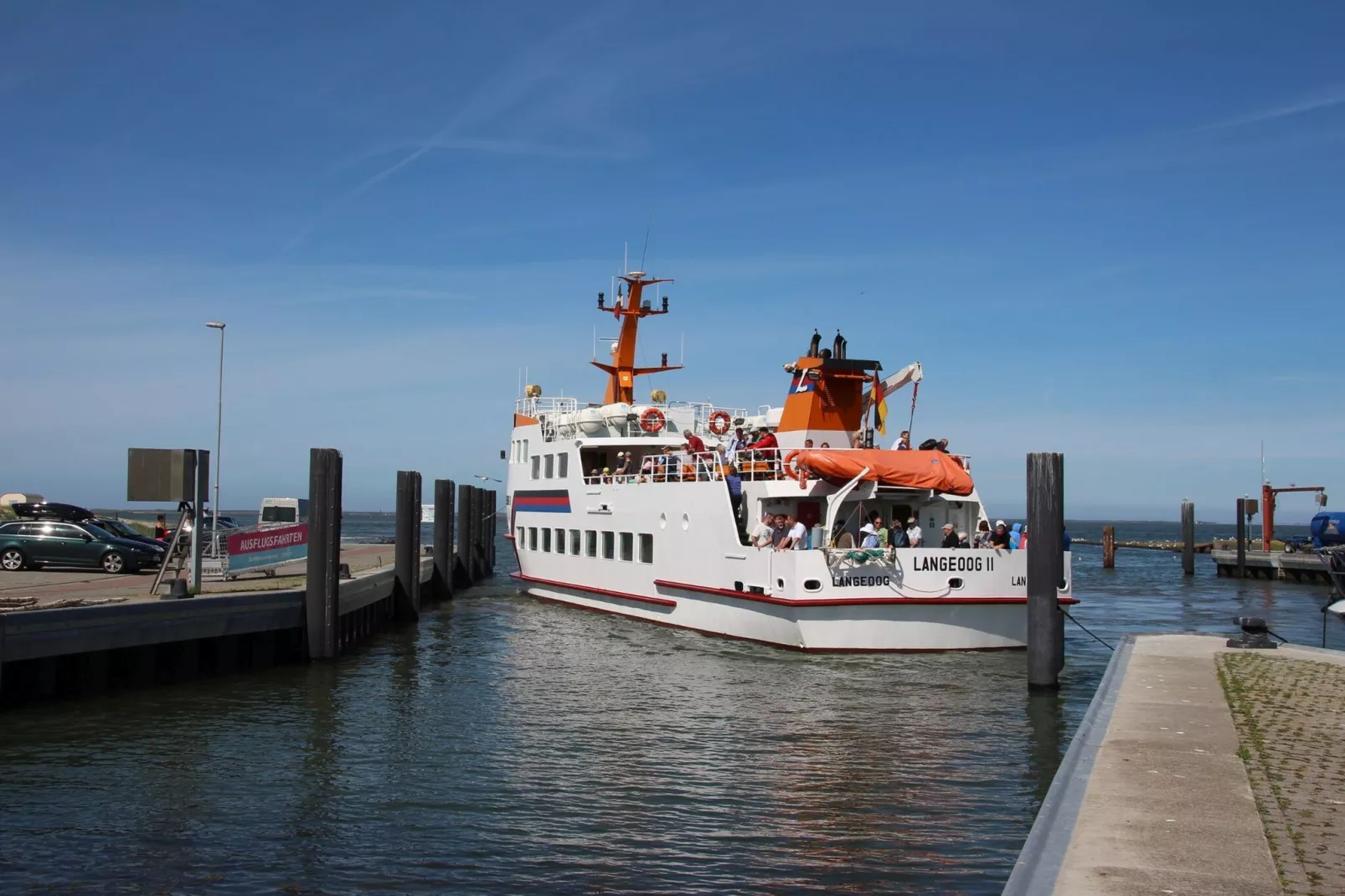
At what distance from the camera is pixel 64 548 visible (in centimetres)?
2770

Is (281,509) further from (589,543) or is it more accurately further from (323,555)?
(323,555)

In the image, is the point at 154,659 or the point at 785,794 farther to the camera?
the point at 154,659

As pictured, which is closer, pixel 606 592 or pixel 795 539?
pixel 795 539

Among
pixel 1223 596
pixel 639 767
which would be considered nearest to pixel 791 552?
pixel 639 767

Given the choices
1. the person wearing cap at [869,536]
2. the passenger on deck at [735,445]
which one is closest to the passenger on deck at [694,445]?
the passenger on deck at [735,445]

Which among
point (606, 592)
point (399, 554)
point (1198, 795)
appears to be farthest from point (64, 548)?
point (1198, 795)

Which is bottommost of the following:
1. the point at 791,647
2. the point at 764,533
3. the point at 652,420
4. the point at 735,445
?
the point at 791,647

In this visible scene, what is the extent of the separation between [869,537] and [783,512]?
2.97 m

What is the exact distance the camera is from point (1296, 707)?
1200cm

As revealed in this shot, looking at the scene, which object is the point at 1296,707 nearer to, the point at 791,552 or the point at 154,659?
the point at 791,552

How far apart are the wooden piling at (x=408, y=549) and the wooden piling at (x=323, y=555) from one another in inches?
306

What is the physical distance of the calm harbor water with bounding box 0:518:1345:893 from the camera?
33.2 feet

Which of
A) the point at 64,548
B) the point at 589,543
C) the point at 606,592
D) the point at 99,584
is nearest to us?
the point at 99,584

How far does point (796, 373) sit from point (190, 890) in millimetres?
18873
